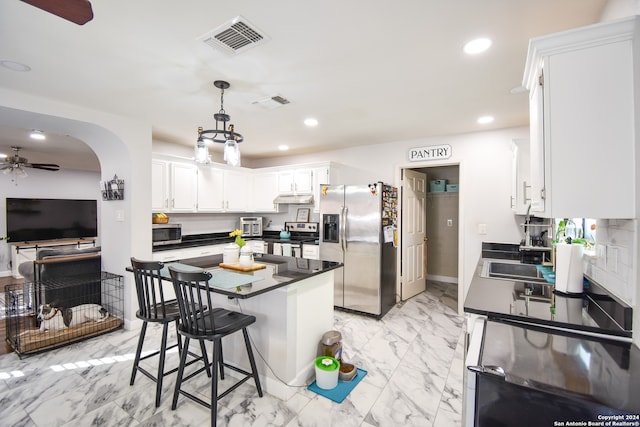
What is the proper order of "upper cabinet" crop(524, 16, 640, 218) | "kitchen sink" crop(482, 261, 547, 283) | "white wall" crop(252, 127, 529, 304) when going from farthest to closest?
"white wall" crop(252, 127, 529, 304) < "kitchen sink" crop(482, 261, 547, 283) < "upper cabinet" crop(524, 16, 640, 218)

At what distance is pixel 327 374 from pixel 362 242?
1.90 metres

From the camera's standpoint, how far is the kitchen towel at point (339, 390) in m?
2.16

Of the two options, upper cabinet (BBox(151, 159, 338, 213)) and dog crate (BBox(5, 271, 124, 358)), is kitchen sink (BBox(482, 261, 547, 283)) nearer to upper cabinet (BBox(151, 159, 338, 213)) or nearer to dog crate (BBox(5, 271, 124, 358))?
upper cabinet (BBox(151, 159, 338, 213))

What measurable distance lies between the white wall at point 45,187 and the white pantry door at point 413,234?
7.72m

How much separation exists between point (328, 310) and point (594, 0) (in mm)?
2586

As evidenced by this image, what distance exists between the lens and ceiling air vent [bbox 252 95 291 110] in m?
2.74

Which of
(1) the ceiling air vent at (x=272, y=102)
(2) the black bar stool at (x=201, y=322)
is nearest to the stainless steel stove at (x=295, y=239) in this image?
(1) the ceiling air vent at (x=272, y=102)

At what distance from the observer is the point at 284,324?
2146mm

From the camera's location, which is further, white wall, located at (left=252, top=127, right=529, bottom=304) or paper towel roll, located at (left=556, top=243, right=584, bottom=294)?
white wall, located at (left=252, top=127, right=529, bottom=304)

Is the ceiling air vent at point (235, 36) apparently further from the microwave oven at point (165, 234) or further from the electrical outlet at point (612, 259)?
the microwave oven at point (165, 234)

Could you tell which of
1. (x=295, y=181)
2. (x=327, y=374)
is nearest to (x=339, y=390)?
(x=327, y=374)

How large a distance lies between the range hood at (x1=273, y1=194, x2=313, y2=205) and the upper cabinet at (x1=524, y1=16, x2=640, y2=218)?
3.59 metres

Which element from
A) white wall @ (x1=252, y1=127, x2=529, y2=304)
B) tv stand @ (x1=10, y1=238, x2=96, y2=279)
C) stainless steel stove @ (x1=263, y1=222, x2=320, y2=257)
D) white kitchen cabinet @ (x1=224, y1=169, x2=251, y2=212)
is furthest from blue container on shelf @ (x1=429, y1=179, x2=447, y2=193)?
tv stand @ (x1=10, y1=238, x2=96, y2=279)

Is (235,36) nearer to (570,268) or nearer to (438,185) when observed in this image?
(570,268)
